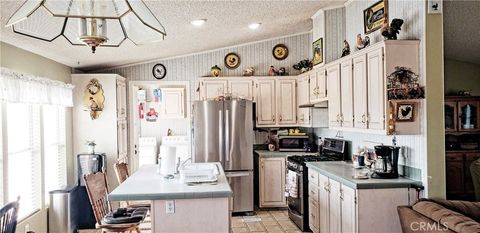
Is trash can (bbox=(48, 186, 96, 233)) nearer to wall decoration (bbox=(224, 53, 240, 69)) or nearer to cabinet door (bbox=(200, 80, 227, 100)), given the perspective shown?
cabinet door (bbox=(200, 80, 227, 100))

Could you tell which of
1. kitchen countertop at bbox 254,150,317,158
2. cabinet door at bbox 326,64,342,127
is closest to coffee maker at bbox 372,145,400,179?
cabinet door at bbox 326,64,342,127

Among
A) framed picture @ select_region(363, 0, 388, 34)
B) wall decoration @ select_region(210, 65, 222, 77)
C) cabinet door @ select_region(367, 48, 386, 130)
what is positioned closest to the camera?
cabinet door @ select_region(367, 48, 386, 130)

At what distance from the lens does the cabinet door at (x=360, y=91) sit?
386cm

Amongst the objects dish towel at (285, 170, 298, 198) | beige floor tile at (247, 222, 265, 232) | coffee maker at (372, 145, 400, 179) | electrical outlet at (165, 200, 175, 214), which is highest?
coffee maker at (372, 145, 400, 179)

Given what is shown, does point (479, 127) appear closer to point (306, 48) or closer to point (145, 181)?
point (306, 48)

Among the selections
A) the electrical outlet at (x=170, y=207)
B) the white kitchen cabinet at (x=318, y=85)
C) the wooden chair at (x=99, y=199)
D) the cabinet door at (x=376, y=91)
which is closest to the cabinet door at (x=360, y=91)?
the cabinet door at (x=376, y=91)

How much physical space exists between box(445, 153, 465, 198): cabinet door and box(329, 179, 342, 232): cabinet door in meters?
3.42

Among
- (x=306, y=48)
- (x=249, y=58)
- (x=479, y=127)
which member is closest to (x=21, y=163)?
(x=249, y=58)

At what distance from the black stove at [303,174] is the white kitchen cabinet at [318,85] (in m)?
0.64

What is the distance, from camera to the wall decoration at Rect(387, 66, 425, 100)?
11.2ft

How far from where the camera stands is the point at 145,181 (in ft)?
12.2

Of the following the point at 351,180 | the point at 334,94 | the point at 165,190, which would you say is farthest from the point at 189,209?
the point at 334,94

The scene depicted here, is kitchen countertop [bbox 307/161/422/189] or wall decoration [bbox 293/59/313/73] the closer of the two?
kitchen countertop [bbox 307/161/422/189]

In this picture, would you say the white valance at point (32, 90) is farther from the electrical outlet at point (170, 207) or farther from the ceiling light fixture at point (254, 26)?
the ceiling light fixture at point (254, 26)
